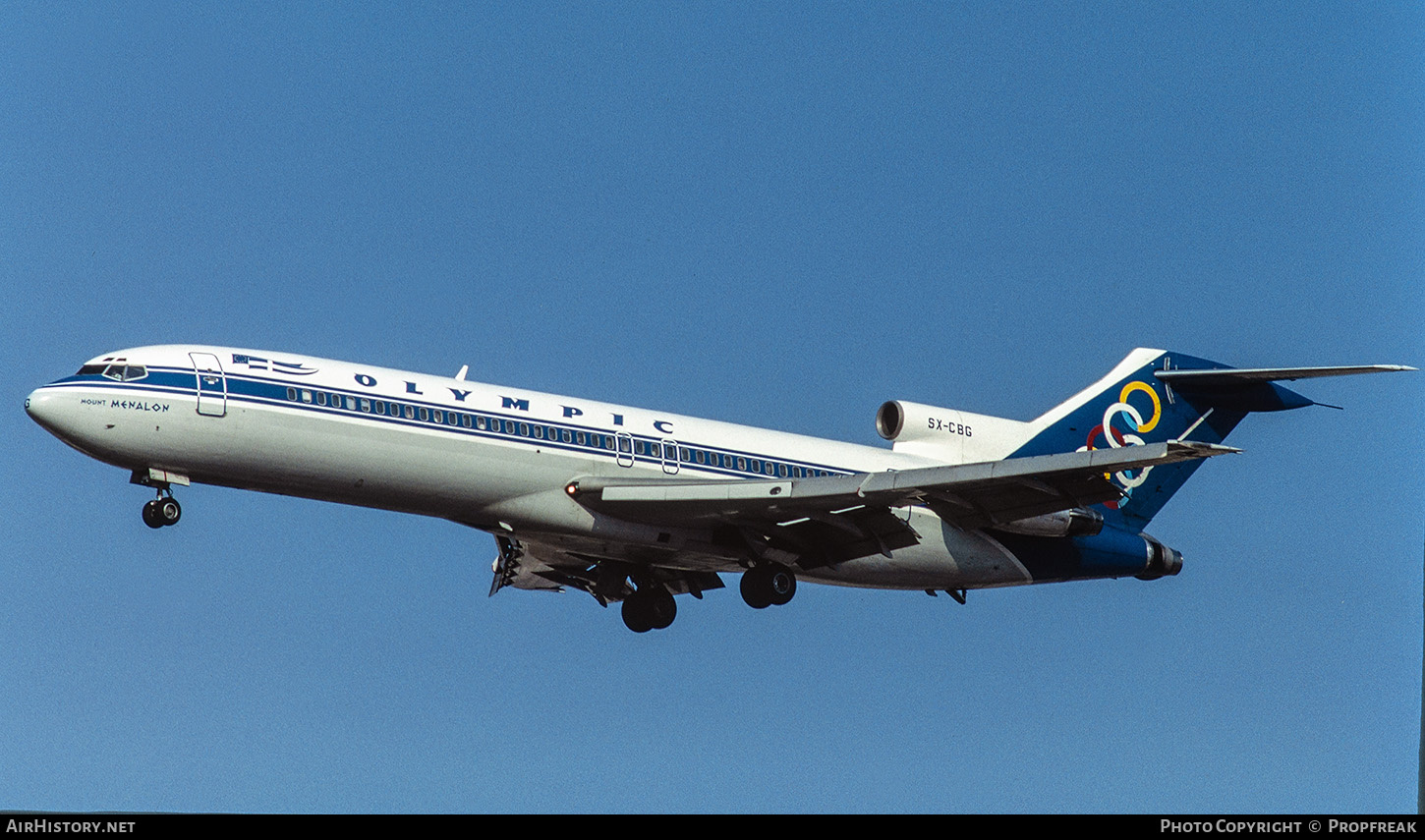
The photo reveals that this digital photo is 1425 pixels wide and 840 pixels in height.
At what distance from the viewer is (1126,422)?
34.4 m

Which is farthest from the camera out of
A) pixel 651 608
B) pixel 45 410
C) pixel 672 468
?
pixel 651 608

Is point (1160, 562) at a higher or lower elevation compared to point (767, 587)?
higher

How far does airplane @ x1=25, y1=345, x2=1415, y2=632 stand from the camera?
83.7 ft

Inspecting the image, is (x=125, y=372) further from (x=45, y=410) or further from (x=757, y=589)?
(x=757, y=589)

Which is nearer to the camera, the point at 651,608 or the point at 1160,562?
the point at 651,608

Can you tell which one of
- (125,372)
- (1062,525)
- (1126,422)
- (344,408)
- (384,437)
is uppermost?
(1126,422)

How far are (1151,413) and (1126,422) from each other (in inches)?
23.8

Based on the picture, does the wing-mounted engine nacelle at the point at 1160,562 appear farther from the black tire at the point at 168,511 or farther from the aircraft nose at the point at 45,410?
the aircraft nose at the point at 45,410

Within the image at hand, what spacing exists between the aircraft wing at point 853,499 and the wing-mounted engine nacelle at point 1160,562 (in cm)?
391

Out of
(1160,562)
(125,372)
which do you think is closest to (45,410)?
(125,372)

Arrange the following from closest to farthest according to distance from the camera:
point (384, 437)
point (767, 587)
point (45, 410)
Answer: point (45, 410)
point (384, 437)
point (767, 587)

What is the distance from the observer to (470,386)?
27.4 metres
